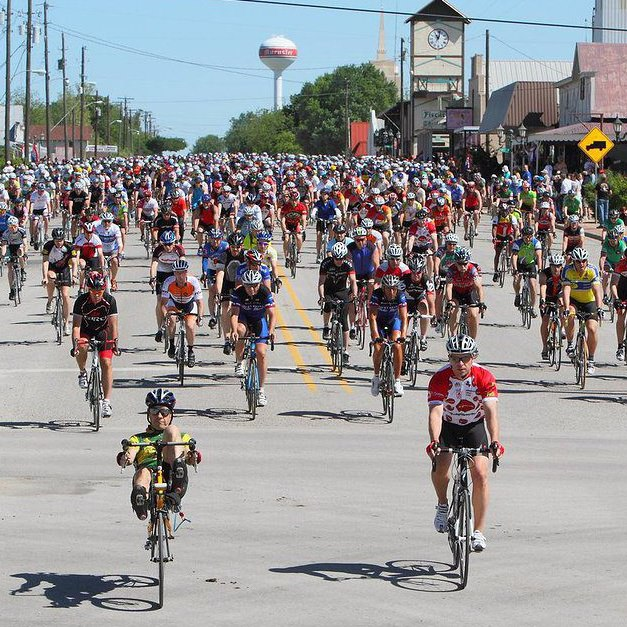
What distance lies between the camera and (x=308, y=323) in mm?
27625

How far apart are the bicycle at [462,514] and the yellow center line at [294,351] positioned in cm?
1008

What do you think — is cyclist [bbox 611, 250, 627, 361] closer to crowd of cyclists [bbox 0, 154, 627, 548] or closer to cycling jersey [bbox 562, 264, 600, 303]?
crowd of cyclists [bbox 0, 154, 627, 548]

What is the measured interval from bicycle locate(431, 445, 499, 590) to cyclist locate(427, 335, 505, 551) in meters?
A: 0.09

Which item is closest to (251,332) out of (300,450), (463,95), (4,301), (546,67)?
(300,450)

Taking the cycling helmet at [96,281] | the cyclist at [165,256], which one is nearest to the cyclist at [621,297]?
the cyclist at [165,256]

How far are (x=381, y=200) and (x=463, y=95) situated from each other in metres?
106

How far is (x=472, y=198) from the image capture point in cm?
4391

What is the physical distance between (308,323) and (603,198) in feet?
79.1

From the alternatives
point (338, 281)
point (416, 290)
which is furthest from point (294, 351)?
point (416, 290)

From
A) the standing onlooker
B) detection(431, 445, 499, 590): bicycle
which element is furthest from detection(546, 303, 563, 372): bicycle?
the standing onlooker

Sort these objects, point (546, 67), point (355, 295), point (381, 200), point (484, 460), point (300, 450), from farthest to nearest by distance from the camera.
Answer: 1. point (546, 67)
2. point (381, 200)
3. point (355, 295)
4. point (300, 450)
5. point (484, 460)

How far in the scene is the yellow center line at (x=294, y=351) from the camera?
21.2 metres

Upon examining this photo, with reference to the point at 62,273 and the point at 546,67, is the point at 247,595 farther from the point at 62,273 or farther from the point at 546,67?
the point at 546,67

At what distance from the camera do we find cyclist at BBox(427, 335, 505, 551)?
10.4m
